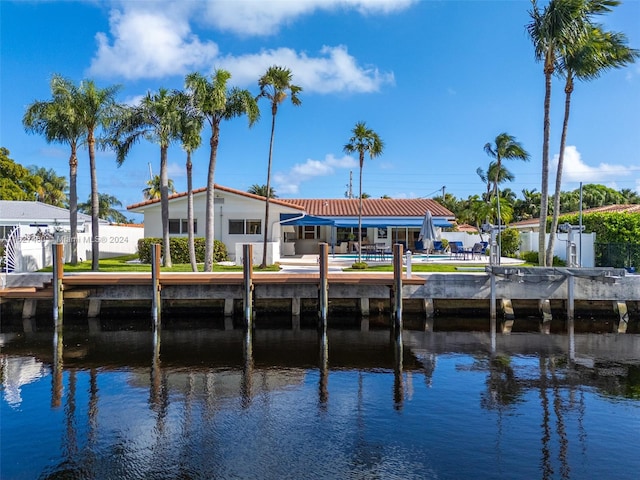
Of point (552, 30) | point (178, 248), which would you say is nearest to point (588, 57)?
point (552, 30)

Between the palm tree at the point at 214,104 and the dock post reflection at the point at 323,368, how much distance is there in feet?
28.0

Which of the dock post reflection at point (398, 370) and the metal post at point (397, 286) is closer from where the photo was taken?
the dock post reflection at point (398, 370)

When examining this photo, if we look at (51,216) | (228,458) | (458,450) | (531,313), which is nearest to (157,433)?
(228,458)

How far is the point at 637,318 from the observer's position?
18.3 meters

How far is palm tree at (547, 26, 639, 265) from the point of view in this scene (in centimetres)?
1881

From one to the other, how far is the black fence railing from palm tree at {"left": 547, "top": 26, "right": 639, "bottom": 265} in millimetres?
3978

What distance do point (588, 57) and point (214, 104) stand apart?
607 inches

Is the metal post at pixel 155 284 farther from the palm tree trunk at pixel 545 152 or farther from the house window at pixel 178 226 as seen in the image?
the palm tree trunk at pixel 545 152

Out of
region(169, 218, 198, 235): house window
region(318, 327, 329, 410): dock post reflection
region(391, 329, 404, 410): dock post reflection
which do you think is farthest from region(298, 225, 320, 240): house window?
region(391, 329, 404, 410): dock post reflection

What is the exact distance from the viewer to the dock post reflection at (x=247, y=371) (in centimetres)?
1040

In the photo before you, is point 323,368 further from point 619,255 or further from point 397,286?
point 619,255

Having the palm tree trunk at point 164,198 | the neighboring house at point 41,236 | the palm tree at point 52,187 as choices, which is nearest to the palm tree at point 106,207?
the palm tree at point 52,187

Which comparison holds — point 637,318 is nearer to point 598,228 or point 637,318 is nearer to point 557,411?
point 598,228

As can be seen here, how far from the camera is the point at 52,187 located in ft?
209
